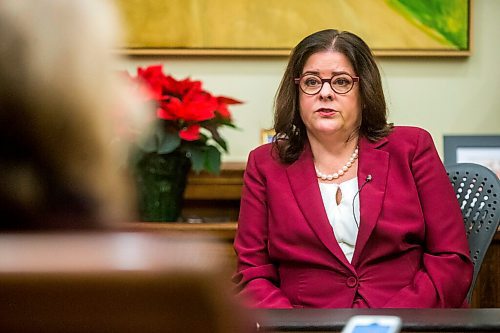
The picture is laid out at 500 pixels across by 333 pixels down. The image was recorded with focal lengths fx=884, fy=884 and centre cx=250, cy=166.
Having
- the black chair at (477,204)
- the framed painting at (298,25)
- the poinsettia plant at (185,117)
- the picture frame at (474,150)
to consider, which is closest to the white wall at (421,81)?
the framed painting at (298,25)

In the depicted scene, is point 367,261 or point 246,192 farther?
point 246,192

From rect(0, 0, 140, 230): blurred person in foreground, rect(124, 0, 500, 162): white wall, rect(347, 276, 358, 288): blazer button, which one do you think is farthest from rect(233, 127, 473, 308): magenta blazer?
rect(0, 0, 140, 230): blurred person in foreground

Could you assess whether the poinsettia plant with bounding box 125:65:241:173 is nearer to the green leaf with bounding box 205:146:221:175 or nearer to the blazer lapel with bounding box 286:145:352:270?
the green leaf with bounding box 205:146:221:175

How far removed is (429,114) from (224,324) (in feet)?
10.3

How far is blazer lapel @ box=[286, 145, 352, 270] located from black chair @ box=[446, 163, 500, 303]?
41 centimetres

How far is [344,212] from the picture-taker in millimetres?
2195

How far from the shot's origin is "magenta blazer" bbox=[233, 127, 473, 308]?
2.13m

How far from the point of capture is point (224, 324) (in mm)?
555

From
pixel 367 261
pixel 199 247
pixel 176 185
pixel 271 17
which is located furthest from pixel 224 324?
pixel 271 17

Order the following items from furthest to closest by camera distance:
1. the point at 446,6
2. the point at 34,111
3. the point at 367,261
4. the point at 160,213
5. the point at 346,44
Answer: the point at 446,6, the point at 160,213, the point at 346,44, the point at 367,261, the point at 34,111

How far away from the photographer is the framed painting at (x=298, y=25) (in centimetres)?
351

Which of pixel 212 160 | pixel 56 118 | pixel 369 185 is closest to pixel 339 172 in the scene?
pixel 369 185

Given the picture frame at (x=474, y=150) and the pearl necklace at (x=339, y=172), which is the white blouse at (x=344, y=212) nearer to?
the pearl necklace at (x=339, y=172)

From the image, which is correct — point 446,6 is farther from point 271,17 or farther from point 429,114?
point 271,17
